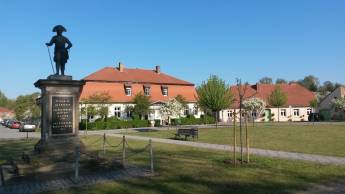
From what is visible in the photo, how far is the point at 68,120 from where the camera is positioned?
1286 centimetres

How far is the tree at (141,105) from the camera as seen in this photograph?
1884 inches

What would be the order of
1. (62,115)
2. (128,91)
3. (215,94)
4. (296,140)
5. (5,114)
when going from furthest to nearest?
(5,114)
(128,91)
(215,94)
(296,140)
(62,115)

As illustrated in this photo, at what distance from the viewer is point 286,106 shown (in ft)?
205

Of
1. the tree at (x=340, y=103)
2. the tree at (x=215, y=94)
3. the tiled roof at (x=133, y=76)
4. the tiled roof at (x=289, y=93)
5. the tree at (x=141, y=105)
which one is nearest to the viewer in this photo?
the tree at (x=215, y=94)

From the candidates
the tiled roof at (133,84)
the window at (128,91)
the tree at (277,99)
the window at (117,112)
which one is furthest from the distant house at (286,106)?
the window at (117,112)

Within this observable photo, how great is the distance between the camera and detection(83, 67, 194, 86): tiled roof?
50.1 m

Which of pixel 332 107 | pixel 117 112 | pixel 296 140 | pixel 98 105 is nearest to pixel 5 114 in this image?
pixel 117 112

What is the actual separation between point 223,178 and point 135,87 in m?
41.6

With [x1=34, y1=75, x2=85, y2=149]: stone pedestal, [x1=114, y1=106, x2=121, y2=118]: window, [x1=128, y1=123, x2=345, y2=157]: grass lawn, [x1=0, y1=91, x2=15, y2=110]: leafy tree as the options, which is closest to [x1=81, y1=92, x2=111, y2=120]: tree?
[x1=114, y1=106, x2=121, y2=118]: window

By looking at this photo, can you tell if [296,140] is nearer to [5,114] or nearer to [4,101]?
[5,114]

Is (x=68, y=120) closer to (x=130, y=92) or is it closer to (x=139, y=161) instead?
(x=139, y=161)

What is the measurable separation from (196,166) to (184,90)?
4345 centimetres

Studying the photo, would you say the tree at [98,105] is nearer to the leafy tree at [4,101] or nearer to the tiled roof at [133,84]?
the tiled roof at [133,84]

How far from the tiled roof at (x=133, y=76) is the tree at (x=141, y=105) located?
14.7 ft
